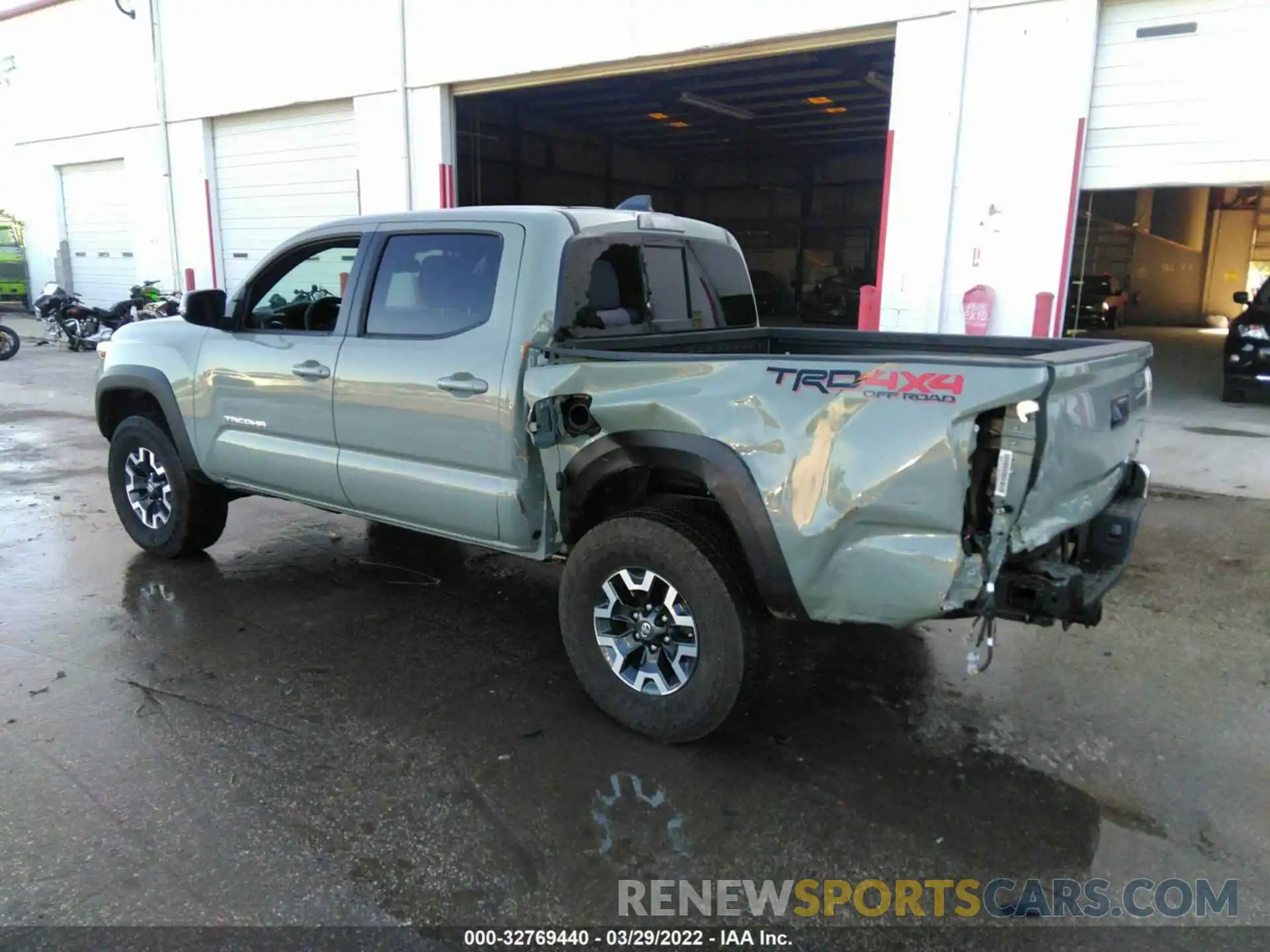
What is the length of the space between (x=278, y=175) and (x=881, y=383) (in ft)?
56.5

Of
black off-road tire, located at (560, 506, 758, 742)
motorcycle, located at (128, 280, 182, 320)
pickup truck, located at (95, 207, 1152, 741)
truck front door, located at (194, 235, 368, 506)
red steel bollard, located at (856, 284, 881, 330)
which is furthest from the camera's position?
motorcycle, located at (128, 280, 182, 320)

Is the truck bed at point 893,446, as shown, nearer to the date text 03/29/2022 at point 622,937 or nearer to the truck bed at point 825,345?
A: the truck bed at point 825,345

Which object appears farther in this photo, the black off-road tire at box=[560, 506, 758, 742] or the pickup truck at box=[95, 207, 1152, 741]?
the black off-road tire at box=[560, 506, 758, 742]

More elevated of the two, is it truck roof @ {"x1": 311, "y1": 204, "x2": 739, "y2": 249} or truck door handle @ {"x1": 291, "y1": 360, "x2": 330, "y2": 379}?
truck roof @ {"x1": 311, "y1": 204, "x2": 739, "y2": 249}

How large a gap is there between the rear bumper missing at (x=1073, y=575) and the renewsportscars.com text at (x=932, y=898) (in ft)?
2.76

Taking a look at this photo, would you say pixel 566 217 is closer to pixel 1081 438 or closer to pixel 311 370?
pixel 311 370

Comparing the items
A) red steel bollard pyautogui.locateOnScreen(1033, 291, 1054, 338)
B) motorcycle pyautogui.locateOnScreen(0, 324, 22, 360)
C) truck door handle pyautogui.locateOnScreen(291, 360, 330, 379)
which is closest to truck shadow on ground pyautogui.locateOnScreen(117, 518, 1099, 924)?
truck door handle pyautogui.locateOnScreen(291, 360, 330, 379)

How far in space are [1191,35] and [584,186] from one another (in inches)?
846

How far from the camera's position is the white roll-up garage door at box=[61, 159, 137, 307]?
21.2 metres

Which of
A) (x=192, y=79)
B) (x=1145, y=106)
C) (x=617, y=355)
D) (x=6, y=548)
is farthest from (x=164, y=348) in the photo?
(x=192, y=79)

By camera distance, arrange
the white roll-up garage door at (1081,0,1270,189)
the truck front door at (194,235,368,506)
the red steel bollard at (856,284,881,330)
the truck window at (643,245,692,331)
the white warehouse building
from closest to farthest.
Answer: the truck window at (643,245,692,331) < the truck front door at (194,235,368,506) < the white roll-up garage door at (1081,0,1270,189) < the white warehouse building < the red steel bollard at (856,284,881,330)

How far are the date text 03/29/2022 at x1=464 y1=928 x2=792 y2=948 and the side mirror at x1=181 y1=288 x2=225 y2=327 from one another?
3847mm

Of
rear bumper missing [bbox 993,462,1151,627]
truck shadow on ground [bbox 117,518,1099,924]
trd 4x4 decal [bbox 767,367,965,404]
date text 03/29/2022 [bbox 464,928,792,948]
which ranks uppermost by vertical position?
trd 4x4 decal [bbox 767,367,965,404]

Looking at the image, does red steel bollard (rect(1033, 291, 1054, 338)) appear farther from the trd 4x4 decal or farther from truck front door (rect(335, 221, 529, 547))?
the trd 4x4 decal
